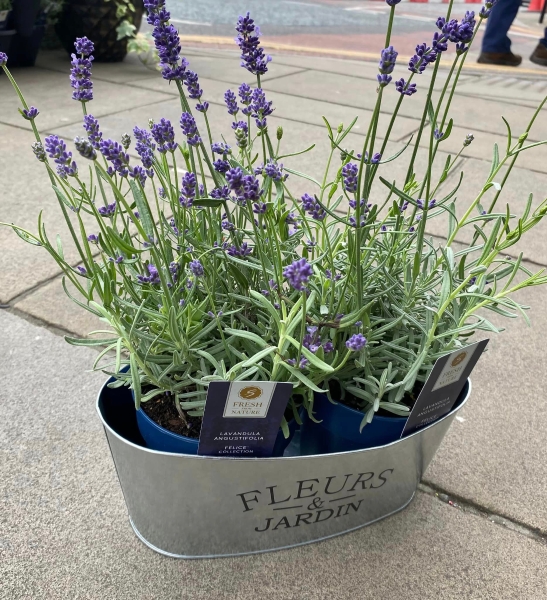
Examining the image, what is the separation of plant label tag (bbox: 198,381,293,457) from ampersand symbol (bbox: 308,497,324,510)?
0.20 m

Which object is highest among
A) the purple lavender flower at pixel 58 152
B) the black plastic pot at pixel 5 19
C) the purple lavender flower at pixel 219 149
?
the purple lavender flower at pixel 58 152

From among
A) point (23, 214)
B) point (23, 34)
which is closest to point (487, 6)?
point (23, 214)

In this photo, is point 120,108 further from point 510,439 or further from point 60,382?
point 510,439

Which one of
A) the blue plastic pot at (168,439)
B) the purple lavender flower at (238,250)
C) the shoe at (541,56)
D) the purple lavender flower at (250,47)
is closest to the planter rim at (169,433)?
the blue plastic pot at (168,439)

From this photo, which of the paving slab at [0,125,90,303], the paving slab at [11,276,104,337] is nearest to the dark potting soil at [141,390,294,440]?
the paving slab at [11,276,104,337]

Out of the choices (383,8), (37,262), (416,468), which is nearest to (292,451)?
(416,468)

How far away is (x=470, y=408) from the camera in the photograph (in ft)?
6.04

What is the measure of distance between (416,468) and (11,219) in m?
2.07

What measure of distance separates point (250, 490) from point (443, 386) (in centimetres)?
44

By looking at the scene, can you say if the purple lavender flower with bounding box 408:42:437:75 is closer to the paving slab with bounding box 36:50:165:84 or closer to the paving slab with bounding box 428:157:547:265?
the paving slab with bounding box 428:157:547:265

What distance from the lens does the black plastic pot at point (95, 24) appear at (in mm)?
4988

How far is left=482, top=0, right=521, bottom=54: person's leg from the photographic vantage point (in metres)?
6.25

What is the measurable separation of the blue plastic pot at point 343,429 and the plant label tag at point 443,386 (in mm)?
41

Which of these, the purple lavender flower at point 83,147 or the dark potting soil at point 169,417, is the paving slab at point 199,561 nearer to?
the dark potting soil at point 169,417
